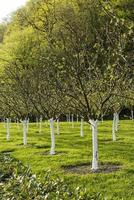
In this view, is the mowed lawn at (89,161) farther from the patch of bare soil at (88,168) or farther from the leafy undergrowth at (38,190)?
the leafy undergrowth at (38,190)

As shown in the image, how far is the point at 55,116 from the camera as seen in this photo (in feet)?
108

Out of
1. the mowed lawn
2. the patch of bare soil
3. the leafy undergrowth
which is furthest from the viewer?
the patch of bare soil

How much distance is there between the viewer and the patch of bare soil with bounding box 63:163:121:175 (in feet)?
76.0

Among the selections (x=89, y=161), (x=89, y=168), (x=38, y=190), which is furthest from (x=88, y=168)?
(x=38, y=190)

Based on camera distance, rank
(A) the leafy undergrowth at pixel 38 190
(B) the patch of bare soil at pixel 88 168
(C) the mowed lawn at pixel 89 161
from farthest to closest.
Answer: (B) the patch of bare soil at pixel 88 168 < (C) the mowed lawn at pixel 89 161 < (A) the leafy undergrowth at pixel 38 190

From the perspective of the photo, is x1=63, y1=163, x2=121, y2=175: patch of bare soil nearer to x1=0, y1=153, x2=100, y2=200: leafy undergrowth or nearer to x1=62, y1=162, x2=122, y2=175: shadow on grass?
x1=62, y1=162, x2=122, y2=175: shadow on grass

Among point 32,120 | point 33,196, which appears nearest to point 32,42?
point 32,120

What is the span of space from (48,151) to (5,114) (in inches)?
635

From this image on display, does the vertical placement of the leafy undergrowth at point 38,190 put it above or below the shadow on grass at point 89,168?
below

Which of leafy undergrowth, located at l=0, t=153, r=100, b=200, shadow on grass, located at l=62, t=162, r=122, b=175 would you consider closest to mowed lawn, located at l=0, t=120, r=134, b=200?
shadow on grass, located at l=62, t=162, r=122, b=175

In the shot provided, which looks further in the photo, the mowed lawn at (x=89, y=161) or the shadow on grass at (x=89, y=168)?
the shadow on grass at (x=89, y=168)

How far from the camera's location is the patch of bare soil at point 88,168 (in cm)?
2317

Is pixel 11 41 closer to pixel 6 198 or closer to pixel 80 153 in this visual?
pixel 80 153

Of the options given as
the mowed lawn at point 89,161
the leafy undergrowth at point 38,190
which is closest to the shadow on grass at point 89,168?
the mowed lawn at point 89,161
